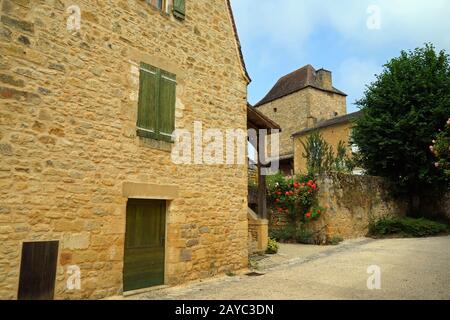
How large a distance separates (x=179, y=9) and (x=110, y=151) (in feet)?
11.0

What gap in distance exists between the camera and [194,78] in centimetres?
706

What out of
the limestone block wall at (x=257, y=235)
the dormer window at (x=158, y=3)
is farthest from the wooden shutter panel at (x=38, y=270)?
the limestone block wall at (x=257, y=235)

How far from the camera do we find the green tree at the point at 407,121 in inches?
509

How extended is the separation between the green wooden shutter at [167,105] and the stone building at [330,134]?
16707mm

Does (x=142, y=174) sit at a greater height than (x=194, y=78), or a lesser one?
lesser

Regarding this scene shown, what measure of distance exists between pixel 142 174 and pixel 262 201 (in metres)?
5.01

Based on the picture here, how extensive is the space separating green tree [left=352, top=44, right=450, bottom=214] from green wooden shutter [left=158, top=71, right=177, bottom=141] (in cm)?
1023

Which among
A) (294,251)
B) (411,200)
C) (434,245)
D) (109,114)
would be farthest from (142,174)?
(411,200)

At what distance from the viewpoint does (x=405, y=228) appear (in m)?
12.5

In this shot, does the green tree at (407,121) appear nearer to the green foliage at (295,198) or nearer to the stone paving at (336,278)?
the green foliage at (295,198)

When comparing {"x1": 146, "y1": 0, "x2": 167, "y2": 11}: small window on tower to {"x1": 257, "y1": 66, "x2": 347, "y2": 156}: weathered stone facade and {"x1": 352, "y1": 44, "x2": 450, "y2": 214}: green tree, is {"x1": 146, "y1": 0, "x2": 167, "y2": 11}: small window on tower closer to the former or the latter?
{"x1": 352, "y1": 44, "x2": 450, "y2": 214}: green tree

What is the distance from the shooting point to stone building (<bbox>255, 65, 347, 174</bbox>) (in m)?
28.4

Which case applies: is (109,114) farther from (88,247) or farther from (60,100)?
(88,247)

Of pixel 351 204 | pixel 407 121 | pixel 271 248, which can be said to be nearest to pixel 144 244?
pixel 271 248
